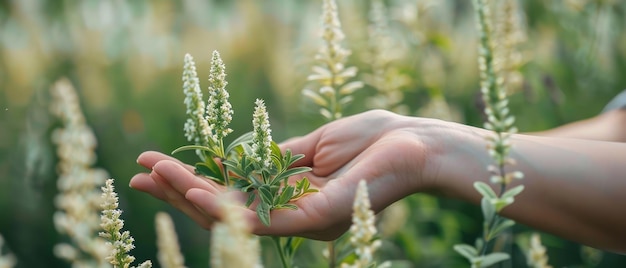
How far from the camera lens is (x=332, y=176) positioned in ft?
5.32

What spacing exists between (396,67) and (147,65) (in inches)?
36.6

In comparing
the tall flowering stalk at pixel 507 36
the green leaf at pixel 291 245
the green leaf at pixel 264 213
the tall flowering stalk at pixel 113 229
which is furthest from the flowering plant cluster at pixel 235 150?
the tall flowering stalk at pixel 507 36

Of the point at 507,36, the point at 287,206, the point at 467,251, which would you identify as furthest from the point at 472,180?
the point at 507,36

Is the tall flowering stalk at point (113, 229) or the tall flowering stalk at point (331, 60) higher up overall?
the tall flowering stalk at point (331, 60)

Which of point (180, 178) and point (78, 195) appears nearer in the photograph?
point (78, 195)

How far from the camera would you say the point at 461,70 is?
3016 mm

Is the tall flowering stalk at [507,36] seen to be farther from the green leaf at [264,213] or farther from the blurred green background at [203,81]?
the green leaf at [264,213]

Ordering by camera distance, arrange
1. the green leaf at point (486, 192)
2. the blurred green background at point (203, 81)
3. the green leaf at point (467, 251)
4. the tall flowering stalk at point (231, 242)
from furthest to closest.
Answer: the blurred green background at point (203, 81)
the green leaf at point (467, 251)
the green leaf at point (486, 192)
the tall flowering stalk at point (231, 242)

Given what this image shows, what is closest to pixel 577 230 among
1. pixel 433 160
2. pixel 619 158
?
pixel 619 158

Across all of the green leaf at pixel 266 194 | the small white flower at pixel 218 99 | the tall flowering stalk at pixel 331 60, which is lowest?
the green leaf at pixel 266 194

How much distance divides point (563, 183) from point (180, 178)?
692 millimetres

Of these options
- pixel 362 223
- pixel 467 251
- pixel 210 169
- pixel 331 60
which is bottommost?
pixel 467 251

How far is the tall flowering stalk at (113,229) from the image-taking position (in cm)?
92

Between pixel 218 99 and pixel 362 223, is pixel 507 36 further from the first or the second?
pixel 362 223
